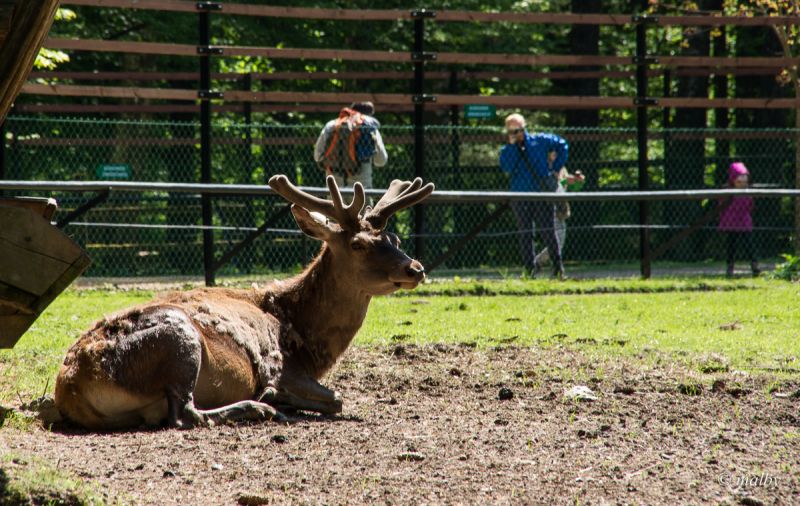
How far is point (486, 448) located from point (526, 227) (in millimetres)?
8630

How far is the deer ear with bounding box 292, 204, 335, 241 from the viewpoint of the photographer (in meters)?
7.30

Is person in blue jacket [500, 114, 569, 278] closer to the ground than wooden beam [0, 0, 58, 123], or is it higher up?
closer to the ground

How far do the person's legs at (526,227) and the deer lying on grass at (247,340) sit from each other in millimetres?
6050

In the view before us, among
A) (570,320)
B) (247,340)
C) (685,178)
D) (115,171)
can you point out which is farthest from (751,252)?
(247,340)

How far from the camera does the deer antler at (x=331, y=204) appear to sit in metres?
7.20

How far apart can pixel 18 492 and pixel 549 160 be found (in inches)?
425

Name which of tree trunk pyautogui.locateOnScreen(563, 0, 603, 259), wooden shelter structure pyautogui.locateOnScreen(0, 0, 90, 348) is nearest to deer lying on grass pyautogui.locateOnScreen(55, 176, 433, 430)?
Result: wooden shelter structure pyautogui.locateOnScreen(0, 0, 90, 348)

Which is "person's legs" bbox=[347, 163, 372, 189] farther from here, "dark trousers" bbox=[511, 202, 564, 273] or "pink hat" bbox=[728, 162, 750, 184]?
"pink hat" bbox=[728, 162, 750, 184]

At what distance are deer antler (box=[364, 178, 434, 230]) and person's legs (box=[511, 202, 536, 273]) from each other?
621 centimetres

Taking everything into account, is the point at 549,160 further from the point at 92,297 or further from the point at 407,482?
the point at 407,482

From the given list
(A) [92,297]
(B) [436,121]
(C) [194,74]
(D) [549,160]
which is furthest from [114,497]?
(B) [436,121]

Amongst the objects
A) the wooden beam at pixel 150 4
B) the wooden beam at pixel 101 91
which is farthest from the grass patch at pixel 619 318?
the wooden beam at pixel 150 4

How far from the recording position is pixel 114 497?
460cm

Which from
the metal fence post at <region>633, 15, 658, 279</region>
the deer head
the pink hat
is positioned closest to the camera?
the deer head
